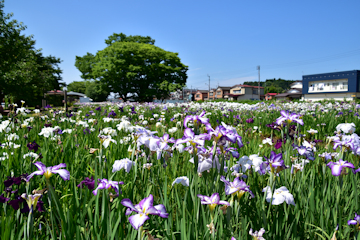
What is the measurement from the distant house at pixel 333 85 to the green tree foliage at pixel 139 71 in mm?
34402

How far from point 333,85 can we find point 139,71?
48.9 meters

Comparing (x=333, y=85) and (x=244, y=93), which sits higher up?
(x=244, y=93)

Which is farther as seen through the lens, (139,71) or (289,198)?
(139,71)

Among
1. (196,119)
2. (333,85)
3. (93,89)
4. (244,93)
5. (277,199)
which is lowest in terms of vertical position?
(277,199)

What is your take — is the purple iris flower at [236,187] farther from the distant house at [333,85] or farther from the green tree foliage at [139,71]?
the distant house at [333,85]

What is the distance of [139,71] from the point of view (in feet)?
123

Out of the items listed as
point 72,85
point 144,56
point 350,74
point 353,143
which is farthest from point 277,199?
point 72,85

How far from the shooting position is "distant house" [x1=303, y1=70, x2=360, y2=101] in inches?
1930

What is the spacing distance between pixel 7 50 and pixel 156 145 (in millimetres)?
18902

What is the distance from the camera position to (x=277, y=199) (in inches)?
48.1

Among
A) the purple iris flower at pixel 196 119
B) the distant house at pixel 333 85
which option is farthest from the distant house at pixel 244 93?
the purple iris flower at pixel 196 119

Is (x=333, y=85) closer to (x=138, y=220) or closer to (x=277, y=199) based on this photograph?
(x=277, y=199)

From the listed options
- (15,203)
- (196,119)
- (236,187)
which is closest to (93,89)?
(15,203)

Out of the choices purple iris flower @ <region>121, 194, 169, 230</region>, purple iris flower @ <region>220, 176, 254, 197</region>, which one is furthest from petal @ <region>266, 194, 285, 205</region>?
purple iris flower @ <region>121, 194, 169, 230</region>
